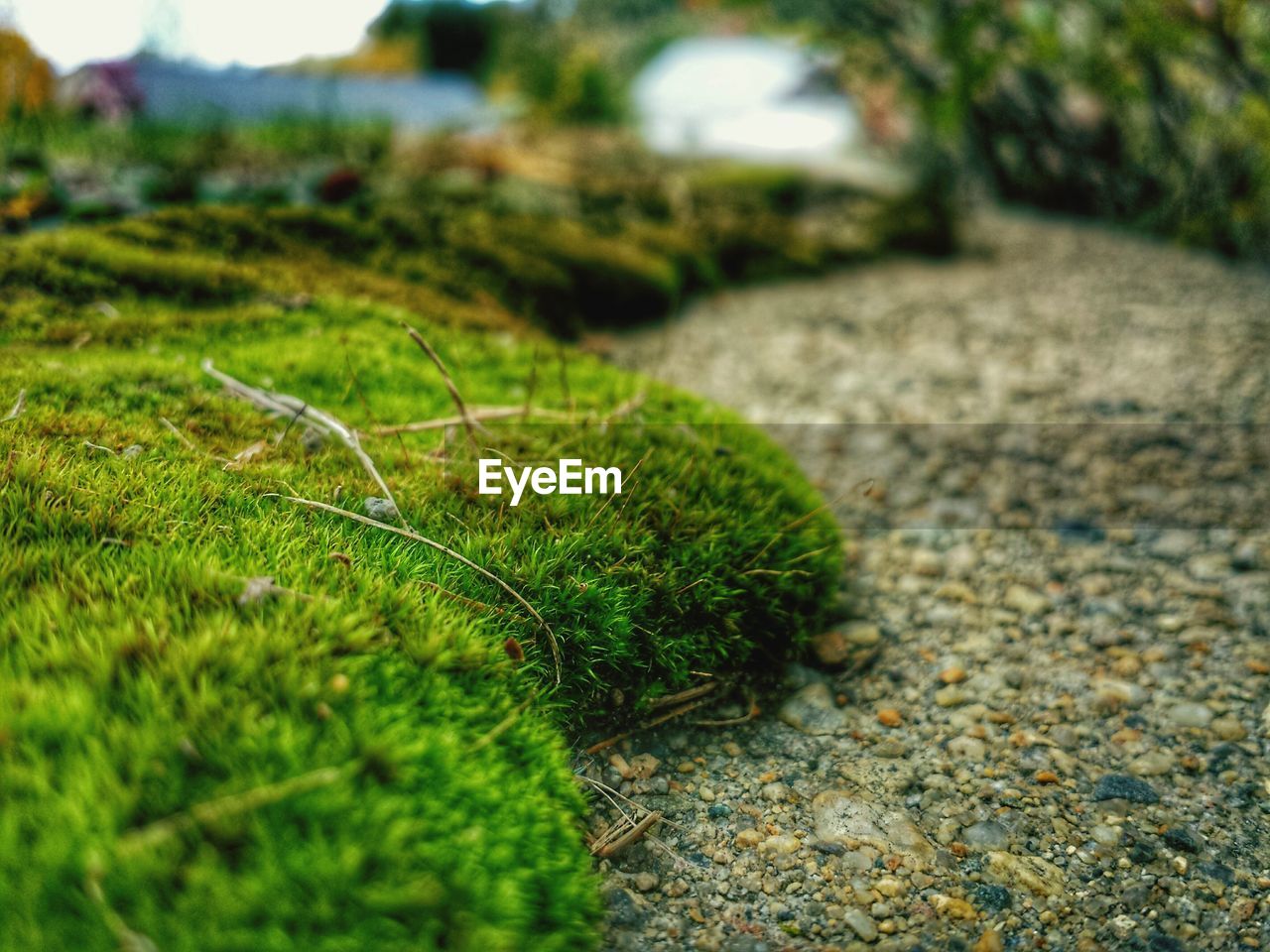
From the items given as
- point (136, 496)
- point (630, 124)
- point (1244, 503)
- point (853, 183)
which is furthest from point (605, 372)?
point (630, 124)

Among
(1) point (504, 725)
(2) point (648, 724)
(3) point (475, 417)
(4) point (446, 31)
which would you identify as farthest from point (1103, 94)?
(4) point (446, 31)

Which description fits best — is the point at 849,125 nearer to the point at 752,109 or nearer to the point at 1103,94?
the point at 752,109

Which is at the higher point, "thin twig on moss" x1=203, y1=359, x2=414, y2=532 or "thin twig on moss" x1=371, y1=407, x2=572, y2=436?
"thin twig on moss" x1=203, y1=359, x2=414, y2=532

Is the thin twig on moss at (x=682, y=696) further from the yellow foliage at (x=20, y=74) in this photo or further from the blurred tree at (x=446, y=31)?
the blurred tree at (x=446, y=31)

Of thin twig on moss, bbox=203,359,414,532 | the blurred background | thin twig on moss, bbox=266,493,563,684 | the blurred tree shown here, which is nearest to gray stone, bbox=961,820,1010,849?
thin twig on moss, bbox=266,493,563,684

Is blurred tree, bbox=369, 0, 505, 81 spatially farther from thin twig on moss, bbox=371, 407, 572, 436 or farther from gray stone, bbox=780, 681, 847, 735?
gray stone, bbox=780, 681, 847, 735

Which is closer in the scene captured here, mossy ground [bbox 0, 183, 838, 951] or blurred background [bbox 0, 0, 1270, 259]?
mossy ground [bbox 0, 183, 838, 951]
